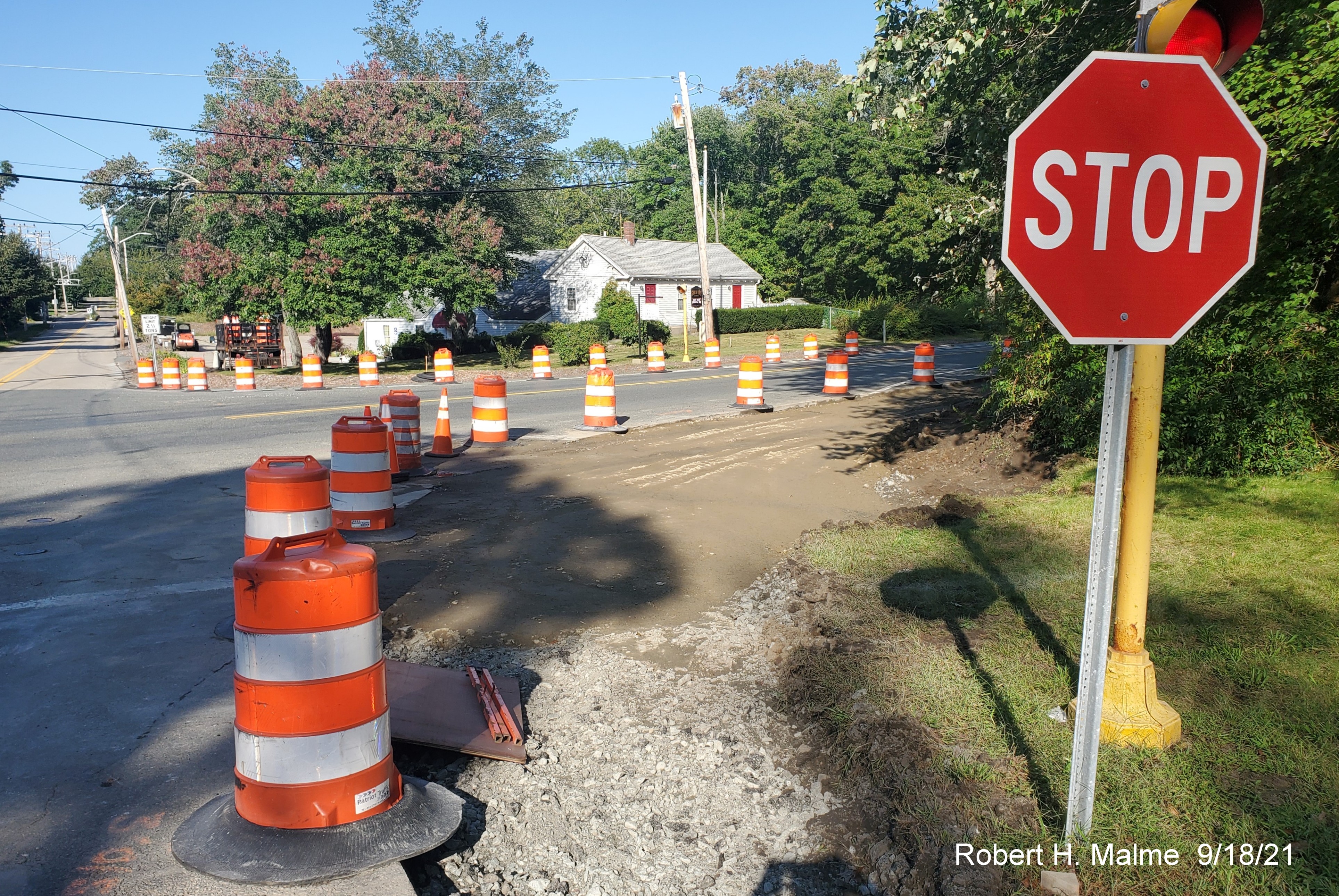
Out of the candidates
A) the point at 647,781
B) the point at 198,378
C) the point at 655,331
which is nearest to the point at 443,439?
the point at 647,781

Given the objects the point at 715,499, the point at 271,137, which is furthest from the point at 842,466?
the point at 271,137

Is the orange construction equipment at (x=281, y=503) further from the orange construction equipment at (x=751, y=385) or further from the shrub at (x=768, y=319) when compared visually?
the shrub at (x=768, y=319)

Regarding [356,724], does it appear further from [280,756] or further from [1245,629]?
[1245,629]

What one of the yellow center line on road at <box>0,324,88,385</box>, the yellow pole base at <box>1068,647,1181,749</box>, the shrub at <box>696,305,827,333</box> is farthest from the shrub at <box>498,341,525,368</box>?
the yellow pole base at <box>1068,647,1181,749</box>

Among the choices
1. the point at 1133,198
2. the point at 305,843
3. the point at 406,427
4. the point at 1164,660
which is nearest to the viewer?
the point at 1133,198

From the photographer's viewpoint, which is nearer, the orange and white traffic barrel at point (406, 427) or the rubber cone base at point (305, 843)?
the rubber cone base at point (305, 843)

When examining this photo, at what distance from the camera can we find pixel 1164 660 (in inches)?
184

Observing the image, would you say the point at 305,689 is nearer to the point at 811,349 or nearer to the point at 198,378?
the point at 198,378

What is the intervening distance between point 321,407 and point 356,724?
1654cm

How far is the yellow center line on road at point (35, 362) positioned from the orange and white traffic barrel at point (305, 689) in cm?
3096

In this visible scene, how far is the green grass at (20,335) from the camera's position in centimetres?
6438

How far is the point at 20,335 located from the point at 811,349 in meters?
75.5

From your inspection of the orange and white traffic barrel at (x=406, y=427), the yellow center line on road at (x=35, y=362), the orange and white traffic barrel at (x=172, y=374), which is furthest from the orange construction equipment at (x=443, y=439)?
the yellow center line on road at (x=35, y=362)

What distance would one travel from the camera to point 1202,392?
26.6ft
